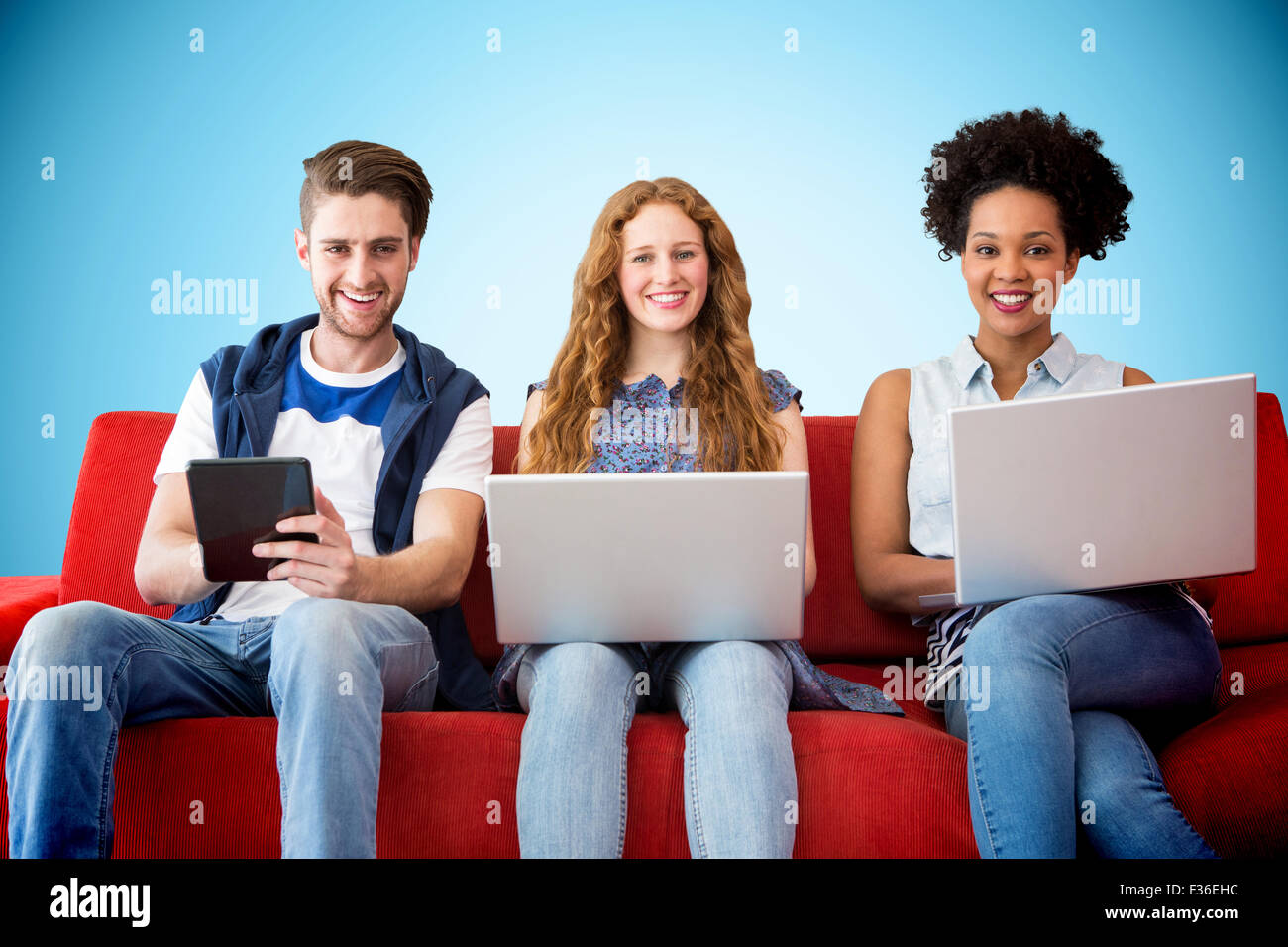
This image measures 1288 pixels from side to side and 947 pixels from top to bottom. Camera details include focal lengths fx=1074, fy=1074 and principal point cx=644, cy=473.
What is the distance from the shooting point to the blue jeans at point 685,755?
1312mm

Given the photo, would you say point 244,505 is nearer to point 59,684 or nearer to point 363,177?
point 59,684

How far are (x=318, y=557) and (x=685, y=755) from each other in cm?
55

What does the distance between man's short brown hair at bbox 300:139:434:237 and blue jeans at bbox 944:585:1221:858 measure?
46.6 inches

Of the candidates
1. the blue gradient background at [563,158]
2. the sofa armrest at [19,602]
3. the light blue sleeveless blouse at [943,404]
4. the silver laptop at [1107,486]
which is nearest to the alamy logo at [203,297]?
the blue gradient background at [563,158]

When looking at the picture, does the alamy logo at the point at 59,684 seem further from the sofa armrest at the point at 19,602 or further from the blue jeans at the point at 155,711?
the sofa armrest at the point at 19,602

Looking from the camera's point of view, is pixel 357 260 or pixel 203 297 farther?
pixel 203 297

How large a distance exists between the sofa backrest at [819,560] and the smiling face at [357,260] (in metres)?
0.46

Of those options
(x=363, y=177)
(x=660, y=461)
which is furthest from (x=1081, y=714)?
(x=363, y=177)

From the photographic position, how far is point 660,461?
6.13 feet

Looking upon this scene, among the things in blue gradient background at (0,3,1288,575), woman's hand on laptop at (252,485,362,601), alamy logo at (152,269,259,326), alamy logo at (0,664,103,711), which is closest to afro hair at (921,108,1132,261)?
woman's hand on laptop at (252,485,362,601)

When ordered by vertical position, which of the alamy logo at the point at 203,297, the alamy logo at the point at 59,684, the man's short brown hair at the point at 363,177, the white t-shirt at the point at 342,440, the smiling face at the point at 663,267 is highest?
the alamy logo at the point at 203,297

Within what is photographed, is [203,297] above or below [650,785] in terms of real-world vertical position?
above

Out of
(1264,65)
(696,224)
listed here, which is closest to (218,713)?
(696,224)
